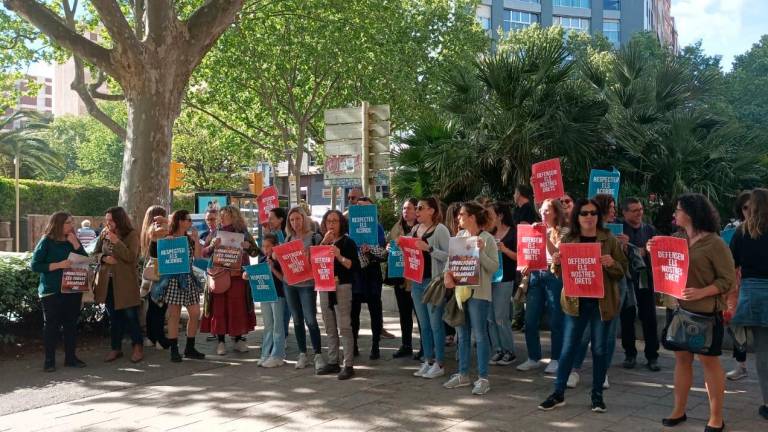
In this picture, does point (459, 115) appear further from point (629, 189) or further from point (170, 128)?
point (170, 128)

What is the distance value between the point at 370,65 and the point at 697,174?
15.8 m

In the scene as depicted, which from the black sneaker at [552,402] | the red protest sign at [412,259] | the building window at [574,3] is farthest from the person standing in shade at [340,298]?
the building window at [574,3]

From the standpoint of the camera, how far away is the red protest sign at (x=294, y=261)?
284 inches

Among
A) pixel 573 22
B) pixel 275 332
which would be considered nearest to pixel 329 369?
pixel 275 332

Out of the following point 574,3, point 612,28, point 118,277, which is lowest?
point 118,277

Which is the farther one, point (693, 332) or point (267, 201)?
point (267, 201)

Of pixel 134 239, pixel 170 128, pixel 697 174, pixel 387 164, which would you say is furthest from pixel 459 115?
pixel 134 239

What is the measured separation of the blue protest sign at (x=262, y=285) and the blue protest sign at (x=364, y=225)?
3.49 ft

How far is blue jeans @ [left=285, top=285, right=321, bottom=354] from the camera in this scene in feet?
24.5

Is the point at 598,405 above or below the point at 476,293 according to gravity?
below

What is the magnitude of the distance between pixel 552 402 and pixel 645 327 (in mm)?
2169

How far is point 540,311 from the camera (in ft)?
24.3

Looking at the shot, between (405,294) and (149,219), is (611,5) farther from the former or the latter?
(149,219)

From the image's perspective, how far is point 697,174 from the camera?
411 inches
